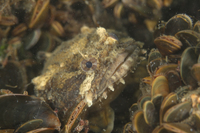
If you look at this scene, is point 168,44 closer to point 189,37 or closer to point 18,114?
point 189,37

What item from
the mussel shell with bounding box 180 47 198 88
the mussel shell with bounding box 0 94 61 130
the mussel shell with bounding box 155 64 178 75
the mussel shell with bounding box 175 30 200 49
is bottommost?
the mussel shell with bounding box 0 94 61 130

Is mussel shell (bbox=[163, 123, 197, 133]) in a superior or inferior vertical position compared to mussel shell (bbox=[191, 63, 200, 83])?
inferior

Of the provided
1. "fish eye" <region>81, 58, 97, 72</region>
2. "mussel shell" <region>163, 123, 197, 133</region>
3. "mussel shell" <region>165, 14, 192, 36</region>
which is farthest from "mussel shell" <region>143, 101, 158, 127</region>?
"mussel shell" <region>165, 14, 192, 36</region>

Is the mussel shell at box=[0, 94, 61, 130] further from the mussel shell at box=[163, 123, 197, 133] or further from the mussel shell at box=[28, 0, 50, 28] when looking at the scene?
the mussel shell at box=[28, 0, 50, 28]

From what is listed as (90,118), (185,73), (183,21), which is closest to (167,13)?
(183,21)

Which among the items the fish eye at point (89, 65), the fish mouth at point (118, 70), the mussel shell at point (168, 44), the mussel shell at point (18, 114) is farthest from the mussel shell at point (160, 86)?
the mussel shell at point (18, 114)

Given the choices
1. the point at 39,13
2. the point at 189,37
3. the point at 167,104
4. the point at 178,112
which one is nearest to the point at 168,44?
the point at 189,37

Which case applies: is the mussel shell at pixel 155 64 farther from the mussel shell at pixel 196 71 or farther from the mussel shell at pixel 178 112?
the mussel shell at pixel 178 112
